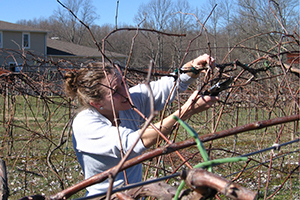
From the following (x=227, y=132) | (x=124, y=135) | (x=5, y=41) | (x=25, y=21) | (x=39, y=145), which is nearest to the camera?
(x=227, y=132)

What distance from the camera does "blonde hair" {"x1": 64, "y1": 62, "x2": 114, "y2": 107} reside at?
1.89m

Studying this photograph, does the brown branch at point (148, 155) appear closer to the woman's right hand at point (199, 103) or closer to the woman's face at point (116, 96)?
the woman's right hand at point (199, 103)

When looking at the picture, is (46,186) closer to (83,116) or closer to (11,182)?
(11,182)

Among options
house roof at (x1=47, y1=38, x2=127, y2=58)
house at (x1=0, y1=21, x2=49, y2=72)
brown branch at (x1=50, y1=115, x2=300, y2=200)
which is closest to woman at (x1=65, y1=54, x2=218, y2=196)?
brown branch at (x1=50, y1=115, x2=300, y2=200)

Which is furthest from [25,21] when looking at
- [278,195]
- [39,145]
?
[278,195]

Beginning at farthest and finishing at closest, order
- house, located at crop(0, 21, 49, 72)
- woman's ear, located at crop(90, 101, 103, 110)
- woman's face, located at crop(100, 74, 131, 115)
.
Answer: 1. house, located at crop(0, 21, 49, 72)
2. woman's ear, located at crop(90, 101, 103, 110)
3. woman's face, located at crop(100, 74, 131, 115)

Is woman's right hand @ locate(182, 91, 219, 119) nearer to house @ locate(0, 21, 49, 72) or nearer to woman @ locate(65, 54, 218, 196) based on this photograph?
woman @ locate(65, 54, 218, 196)

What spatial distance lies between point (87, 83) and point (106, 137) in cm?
46

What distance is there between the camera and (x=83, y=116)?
1858 mm

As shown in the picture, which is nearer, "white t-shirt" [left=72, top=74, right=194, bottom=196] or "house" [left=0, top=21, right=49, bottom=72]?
"white t-shirt" [left=72, top=74, right=194, bottom=196]

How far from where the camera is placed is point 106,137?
164 cm

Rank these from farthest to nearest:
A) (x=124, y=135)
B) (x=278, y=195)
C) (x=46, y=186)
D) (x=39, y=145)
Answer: (x=39, y=145) → (x=46, y=186) → (x=278, y=195) → (x=124, y=135)

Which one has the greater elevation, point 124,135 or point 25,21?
point 25,21

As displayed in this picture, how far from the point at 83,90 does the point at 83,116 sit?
0.21 metres
